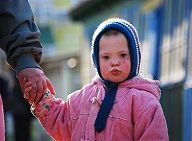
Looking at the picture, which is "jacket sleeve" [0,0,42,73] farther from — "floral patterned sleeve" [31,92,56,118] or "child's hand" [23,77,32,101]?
"floral patterned sleeve" [31,92,56,118]

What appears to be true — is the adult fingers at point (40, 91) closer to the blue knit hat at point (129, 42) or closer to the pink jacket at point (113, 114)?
the pink jacket at point (113, 114)

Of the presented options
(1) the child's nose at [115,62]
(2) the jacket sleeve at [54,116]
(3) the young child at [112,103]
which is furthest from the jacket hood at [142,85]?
(2) the jacket sleeve at [54,116]

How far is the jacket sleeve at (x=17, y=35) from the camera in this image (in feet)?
19.7

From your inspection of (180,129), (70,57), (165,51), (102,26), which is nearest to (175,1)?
(165,51)

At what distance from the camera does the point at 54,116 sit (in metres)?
6.22

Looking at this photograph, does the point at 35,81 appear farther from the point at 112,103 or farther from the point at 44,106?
the point at 112,103

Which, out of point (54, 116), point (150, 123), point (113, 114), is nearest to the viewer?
point (150, 123)

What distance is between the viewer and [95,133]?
5965 mm

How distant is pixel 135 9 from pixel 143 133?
17905mm

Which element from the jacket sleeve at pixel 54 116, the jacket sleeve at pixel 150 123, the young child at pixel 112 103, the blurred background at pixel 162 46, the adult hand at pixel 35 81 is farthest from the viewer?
the blurred background at pixel 162 46

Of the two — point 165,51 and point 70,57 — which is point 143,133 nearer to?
point 165,51

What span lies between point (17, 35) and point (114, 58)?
1.95 feet

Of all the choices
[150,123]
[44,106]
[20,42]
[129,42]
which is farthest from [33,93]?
[150,123]

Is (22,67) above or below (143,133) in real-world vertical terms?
above
